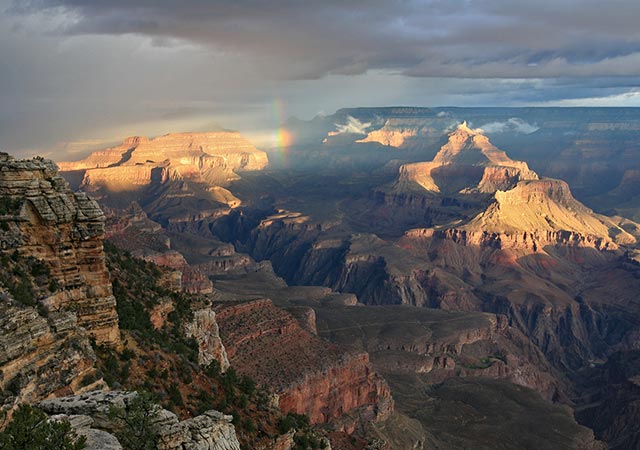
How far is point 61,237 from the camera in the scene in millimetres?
28797

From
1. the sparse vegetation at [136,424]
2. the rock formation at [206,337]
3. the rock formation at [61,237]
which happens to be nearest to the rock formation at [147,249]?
the rock formation at [206,337]

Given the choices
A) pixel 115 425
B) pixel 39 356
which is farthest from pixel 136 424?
pixel 39 356

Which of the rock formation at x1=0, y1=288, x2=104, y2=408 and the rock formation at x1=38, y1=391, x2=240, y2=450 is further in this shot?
the rock formation at x1=0, y1=288, x2=104, y2=408

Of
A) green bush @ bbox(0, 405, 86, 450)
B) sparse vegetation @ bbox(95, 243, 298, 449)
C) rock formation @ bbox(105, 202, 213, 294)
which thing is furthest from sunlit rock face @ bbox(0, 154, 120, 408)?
rock formation @ bbox(105, 202, 213, 294)

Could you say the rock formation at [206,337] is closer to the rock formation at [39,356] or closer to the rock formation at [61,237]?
the rock formation at [61,237]

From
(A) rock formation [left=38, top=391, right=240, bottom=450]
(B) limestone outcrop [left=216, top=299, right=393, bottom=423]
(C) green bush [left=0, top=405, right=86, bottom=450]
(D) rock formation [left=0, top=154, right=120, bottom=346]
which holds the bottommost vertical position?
(B) limestone outcrop [left=216, top=299, right=393, bottom=423]

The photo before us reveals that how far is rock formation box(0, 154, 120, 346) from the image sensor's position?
91.9 ft

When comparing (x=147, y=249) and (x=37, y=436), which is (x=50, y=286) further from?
(x=147, y=249)

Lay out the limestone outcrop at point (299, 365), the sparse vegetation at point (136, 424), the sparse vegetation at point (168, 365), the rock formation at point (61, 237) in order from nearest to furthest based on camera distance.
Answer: the sparse vegetation at point (136, 424) < the rock formation at point (61, 237) < the sparse vegetation at point (168, 365) < the limestone outcrop at point (299, 365)

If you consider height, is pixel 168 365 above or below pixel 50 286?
below

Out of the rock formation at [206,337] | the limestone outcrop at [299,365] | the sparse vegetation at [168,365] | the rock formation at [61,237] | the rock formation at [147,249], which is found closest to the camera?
the rock formation at [61,237]

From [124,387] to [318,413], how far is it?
46.8m

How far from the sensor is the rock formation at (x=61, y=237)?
28.0 m

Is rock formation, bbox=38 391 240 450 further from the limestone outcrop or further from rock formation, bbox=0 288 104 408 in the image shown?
the limestone outcrop
